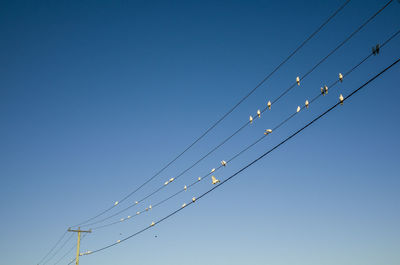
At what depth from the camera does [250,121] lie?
1095 centimetres

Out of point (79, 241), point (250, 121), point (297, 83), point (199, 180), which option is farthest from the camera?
point (79, 241)

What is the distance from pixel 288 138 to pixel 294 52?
9.16 feet

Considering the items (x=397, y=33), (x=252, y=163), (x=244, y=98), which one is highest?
(x=244, y=98)

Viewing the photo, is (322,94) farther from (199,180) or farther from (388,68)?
(199,180)

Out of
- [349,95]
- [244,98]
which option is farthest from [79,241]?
[349,95]

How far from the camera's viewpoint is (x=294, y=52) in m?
9.73

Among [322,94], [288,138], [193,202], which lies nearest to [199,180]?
[193,202]

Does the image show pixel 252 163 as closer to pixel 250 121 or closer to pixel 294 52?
pixel 250 121

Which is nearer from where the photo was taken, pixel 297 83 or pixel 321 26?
pixel 321 26

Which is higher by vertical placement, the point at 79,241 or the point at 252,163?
the point at 79,241

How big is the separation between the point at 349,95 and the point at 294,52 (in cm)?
291

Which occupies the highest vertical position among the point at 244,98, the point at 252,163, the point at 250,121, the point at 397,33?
the point at 244,98

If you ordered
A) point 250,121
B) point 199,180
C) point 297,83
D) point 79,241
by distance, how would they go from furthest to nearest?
point 79,241
point 199,180
point 250,121
point 297,83

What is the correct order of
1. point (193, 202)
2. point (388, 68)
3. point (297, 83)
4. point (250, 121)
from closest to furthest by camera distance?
point (388, 68) → point (297, 83) → point (250, 121) → point (193, 202)
